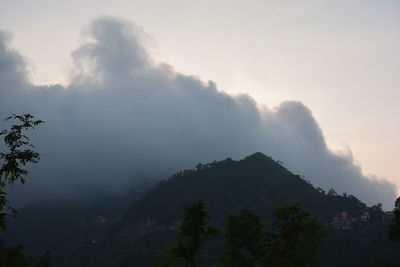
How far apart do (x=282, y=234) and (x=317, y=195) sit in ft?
508

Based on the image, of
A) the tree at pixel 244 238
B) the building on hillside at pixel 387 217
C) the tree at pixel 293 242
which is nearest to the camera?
the tree at pixel 293 242

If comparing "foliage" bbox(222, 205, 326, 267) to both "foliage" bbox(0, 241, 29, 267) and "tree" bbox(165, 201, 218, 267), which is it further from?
"foliage" bbox(0, 241, 29, 267)

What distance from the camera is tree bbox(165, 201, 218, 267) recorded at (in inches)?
1764

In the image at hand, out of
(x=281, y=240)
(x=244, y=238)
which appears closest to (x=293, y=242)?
(x=281, y=240)

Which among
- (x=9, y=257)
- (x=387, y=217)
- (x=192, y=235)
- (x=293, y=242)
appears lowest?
(x=9, y=257)

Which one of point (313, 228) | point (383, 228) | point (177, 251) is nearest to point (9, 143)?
point (177, 251)

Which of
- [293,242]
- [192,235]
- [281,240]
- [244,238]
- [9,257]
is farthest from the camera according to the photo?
[244,238]

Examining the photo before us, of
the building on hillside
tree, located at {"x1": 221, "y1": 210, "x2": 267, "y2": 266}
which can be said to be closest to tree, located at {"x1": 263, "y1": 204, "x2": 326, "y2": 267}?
tree, located at {"x1": 221, "y1": 210, "x2": 267, "y2": 266}

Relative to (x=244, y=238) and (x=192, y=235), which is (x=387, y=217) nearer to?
(x=244, y=238)

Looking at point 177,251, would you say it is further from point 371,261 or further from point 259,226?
point 371,261

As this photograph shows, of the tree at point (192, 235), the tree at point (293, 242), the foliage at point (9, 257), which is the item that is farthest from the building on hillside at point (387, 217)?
the foliage at point (9, 257)

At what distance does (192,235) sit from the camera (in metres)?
46.5

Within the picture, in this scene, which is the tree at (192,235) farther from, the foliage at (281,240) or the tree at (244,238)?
the foliage at (281,240)

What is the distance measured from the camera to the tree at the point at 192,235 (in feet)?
147
